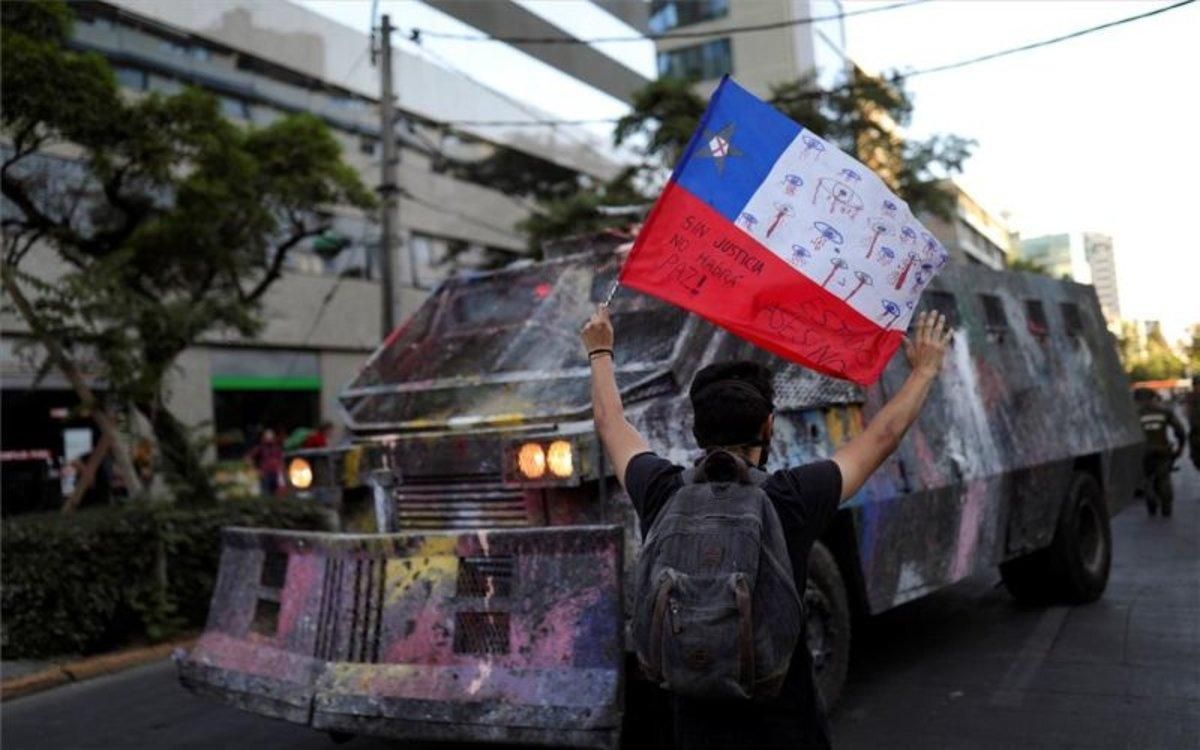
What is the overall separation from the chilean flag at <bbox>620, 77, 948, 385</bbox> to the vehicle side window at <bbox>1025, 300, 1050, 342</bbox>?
4650 millimetres

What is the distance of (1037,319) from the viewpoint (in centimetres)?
727

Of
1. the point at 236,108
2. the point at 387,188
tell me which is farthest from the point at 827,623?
the point at 236,108

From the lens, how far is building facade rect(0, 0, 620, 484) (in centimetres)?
1714

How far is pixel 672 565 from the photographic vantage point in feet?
7.20

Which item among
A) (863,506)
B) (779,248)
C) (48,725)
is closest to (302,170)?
(48,725)

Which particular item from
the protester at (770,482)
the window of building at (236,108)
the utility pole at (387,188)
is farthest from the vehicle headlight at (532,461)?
the window of building at (236,108)

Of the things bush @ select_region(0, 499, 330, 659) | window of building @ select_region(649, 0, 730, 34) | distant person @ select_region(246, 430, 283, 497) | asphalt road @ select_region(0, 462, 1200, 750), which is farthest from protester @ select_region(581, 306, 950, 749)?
distant person @ select_region(246, 430, 283, 497)

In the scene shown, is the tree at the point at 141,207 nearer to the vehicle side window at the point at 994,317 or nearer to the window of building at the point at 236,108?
the vehicle side window at the point at 994,317

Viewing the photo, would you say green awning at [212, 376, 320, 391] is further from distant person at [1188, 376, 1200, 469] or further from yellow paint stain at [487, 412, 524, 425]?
yellow paint stain at [487, 412, 524, 425]

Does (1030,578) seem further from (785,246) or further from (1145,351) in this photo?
(785,246)

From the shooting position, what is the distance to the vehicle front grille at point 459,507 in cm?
435

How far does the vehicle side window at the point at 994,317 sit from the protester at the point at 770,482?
162 inches

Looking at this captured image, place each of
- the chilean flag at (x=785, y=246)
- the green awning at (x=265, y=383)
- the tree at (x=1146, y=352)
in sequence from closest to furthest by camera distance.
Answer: the chilean flag at (x=785, y=246), the tree at (x=1146, y=352), the green awning at (x=265, y=383)

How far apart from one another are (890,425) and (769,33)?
9.19m
